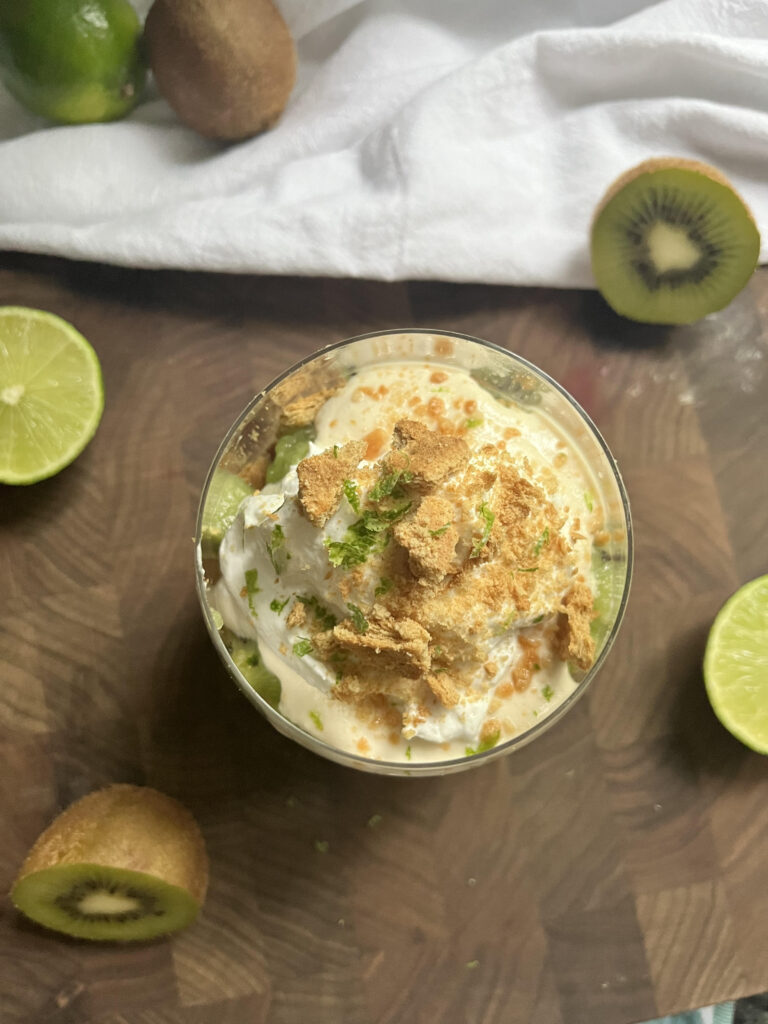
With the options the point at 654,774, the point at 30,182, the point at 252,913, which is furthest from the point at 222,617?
the point at 30,182

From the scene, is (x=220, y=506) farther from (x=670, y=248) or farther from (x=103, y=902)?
(x=670, y=248)

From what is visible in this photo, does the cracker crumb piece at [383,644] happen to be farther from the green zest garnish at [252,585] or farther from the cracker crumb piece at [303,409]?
the cracker crumb piece at [303,409]

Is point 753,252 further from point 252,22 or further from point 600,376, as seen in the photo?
point 252,22

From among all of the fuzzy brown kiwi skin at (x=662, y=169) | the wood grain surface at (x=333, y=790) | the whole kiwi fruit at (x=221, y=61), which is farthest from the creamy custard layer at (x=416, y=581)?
the whole kiwi fruit at (x=221, y=61)

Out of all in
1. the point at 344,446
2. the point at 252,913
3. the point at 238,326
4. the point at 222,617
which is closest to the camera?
the point at 344,446

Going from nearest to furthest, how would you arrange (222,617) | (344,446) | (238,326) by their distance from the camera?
1. (344,446)
2. (222,617)
3. (238,326)

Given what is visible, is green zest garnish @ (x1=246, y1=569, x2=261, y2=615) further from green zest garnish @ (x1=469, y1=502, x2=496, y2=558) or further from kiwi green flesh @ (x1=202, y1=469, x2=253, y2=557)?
green zest garnish @ (x1=469, y1=502, x2=496, y2=558)
